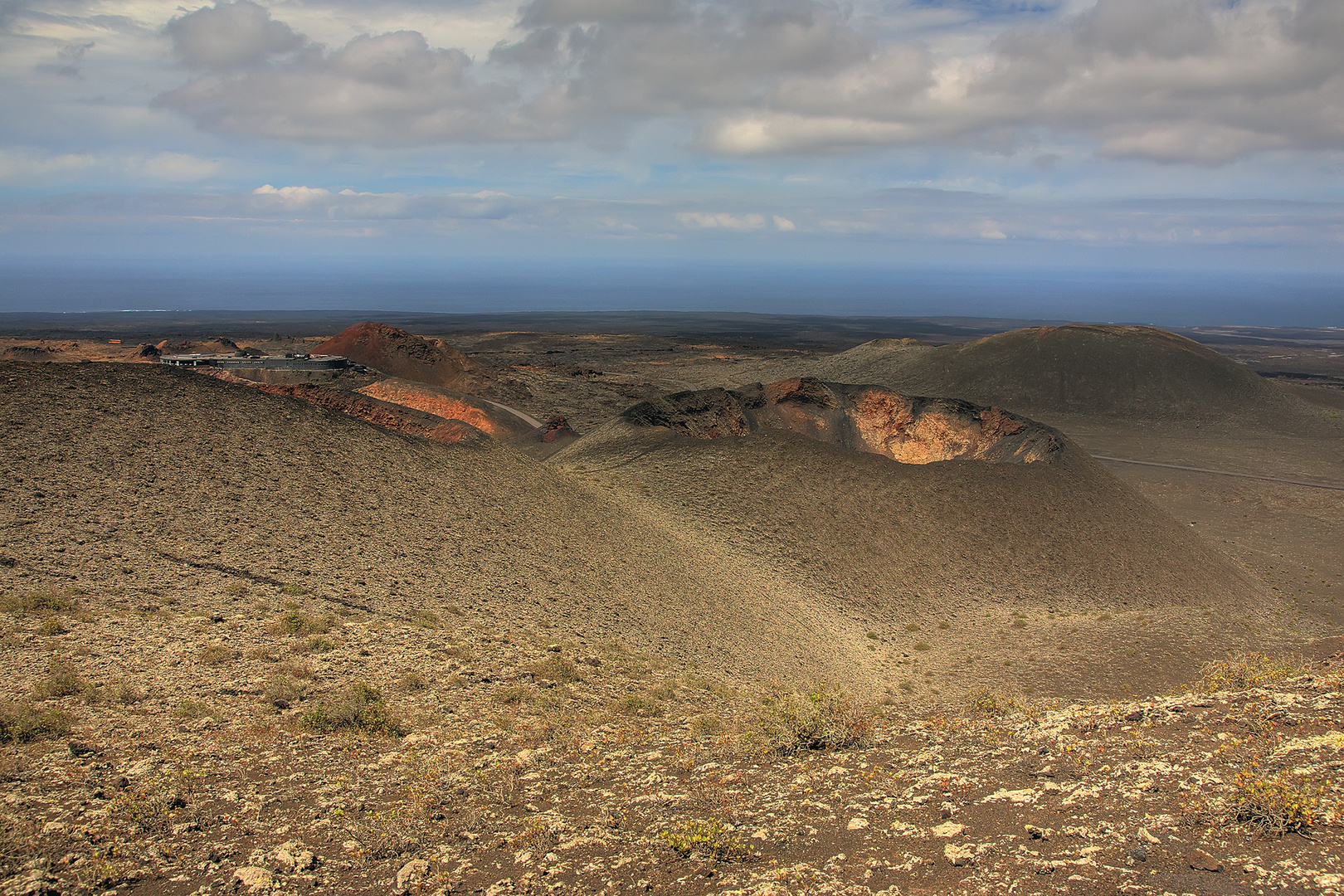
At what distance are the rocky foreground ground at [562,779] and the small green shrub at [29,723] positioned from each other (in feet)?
0.10

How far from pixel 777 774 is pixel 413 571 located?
8.34 metres

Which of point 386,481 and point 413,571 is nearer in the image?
point 413,571

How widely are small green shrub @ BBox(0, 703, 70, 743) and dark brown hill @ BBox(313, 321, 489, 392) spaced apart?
43.2 meters

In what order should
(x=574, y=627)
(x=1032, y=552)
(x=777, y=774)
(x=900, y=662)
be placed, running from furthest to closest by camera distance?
1. (x=1032, y=552)
2. (x=900, y=662)
3. (x=574, y=627)
4. (x=777, y=774)

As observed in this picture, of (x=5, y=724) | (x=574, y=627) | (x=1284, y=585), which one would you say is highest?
(x=5, y=724)

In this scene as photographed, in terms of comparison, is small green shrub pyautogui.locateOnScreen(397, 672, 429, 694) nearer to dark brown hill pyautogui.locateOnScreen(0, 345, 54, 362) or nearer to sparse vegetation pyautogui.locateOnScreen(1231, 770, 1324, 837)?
sparse vegetation pyautogui.locateOnScreen(1231, 770, 1324, 837)

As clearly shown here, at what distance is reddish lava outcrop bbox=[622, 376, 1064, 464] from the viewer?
27.6m

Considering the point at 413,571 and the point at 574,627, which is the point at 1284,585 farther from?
the point at 413,571

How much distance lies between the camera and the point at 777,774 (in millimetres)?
8156

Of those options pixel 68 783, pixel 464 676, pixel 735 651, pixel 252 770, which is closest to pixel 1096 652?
pixel 735 651

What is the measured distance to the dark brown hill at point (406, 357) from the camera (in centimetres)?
5119

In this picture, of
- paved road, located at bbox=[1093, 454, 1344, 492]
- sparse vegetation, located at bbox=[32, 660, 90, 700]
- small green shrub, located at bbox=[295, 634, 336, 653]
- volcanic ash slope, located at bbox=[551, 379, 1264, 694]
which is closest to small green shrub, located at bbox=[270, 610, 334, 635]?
small green shrub, located at bbox=[295, 634, 336, 653]

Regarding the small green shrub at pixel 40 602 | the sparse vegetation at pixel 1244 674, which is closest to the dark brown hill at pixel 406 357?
the small green shrub at pixel 40 602

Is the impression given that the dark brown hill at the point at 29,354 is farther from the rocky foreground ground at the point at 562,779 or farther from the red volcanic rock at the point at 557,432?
the rocky foreground ground at the point at 562,779
